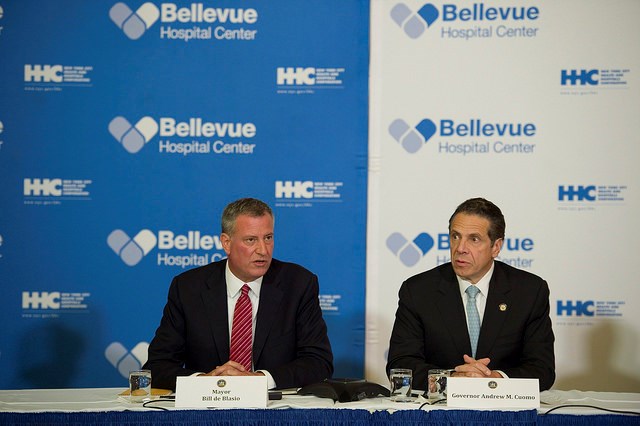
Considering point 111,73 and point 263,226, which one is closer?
point 263,226

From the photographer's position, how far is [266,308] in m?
3.56

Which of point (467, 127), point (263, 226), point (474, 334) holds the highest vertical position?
point (467, 127)

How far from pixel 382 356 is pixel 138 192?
1831 mm

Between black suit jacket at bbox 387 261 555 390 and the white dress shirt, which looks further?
the white dress shirt

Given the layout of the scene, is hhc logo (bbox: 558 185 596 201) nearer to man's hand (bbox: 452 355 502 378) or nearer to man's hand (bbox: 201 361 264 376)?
man's hand (bbox: 452 355 502 378)

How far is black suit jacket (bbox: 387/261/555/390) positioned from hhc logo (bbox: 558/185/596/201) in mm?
1436

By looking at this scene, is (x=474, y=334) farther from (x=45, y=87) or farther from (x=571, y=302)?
(x=45, y=87)

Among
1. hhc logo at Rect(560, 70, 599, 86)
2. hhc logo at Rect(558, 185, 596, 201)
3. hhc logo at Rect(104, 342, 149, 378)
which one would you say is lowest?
hhc logo at Rect(104, 342, 149, 378)

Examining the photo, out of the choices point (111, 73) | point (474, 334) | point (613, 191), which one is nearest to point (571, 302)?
point (613, 191)

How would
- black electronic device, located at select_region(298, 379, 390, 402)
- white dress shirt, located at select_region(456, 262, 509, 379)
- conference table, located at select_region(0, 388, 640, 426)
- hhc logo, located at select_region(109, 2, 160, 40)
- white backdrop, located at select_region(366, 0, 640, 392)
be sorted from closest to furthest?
1. conference table, located at select_region(0, 388, 640, 426)
2. black electronic device, located at select_region(298, 379, 390, 402)
3. white dress shirt, located at select_region(456, 262, 509, 379)
4. white backdrop, located at select_region(366, 0, 640, 392)
5. hhc logo, located at select_region(109, 2, 160, 40)

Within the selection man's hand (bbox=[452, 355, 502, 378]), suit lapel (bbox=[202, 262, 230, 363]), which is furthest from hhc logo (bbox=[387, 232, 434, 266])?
man's hand (bbox=[452, 355, 502, 378])

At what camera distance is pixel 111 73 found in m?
4.97

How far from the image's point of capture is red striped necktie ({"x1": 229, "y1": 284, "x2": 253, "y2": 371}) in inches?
138

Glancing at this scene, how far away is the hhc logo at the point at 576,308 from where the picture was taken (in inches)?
192
